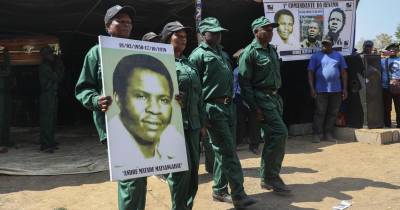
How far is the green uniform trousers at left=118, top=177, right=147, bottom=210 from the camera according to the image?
3.19 meters

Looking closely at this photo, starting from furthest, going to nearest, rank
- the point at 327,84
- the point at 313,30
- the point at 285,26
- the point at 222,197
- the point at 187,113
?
the point at 313,30 < the point at 285,26 < the point at 327,84 < the point at 222,197 < the point at 187,113

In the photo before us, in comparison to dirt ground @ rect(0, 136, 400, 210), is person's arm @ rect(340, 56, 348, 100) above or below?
above

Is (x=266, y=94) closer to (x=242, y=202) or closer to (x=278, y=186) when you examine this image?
(x=278, y=186)

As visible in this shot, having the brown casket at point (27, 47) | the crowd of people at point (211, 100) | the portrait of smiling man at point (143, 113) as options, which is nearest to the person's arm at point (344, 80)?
the crowd of people at point (211, 100)

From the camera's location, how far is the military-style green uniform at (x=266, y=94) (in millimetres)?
4855

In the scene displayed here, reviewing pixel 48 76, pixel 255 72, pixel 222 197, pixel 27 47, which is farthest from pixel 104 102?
pixel 27 47

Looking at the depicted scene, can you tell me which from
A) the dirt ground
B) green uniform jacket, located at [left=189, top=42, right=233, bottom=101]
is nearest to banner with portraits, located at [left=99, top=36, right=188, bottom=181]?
green uniform jacket, located at [left=189, top=42, right=233, bottom=101]

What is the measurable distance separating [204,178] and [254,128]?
2027mm

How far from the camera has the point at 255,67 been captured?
4.93m

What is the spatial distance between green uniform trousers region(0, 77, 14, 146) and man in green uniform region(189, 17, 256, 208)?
4.42m

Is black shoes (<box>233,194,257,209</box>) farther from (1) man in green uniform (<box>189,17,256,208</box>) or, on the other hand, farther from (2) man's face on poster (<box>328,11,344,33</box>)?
(2) man's face on poster (<box>328,11,344,33</box>)

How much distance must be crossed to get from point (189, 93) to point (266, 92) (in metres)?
1.44

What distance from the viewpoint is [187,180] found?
3582 mm

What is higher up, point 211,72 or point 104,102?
point 211,72
